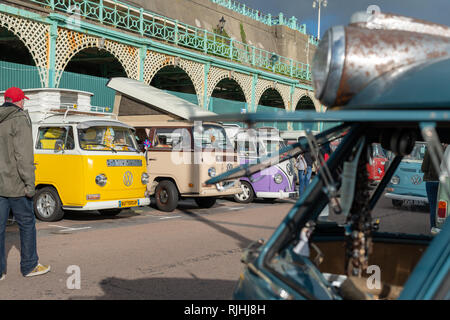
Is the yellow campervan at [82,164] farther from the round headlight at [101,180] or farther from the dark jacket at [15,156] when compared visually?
the dark jacket at [15,156]

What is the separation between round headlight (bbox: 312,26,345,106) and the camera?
2082 mm

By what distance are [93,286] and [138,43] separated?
Answer: 15438 mm

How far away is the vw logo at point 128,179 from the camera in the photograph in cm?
1098

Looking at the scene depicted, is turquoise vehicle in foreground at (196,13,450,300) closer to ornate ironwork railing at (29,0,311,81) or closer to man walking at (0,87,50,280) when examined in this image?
man walking at (0,87,50,280)


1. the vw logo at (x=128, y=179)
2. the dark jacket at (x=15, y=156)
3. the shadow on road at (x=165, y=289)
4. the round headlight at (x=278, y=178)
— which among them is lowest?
the shadow on road at (x=165, y=289)

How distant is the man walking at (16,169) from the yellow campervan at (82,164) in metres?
4.35

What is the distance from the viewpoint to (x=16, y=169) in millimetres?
5668

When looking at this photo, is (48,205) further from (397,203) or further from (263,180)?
(397,203)

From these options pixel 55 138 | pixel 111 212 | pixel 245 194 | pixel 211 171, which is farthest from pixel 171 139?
pixel 245 194

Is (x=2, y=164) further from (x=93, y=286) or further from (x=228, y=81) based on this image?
(x=228, y=81)

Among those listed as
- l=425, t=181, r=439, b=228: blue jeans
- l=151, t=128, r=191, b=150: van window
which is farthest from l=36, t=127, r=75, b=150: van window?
l=425, t=181, r=439, b=228: blue jeans

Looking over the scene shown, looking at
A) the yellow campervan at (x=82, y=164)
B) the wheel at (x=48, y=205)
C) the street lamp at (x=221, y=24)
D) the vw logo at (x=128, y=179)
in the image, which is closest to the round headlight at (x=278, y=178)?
the yellow campervan at (x=82, y=164)

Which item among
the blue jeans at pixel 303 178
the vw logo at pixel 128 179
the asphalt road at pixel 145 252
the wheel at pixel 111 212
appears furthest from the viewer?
the blue jeans at pixel 303 178

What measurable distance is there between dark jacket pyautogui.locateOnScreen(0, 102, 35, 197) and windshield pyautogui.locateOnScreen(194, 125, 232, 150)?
6941mm
